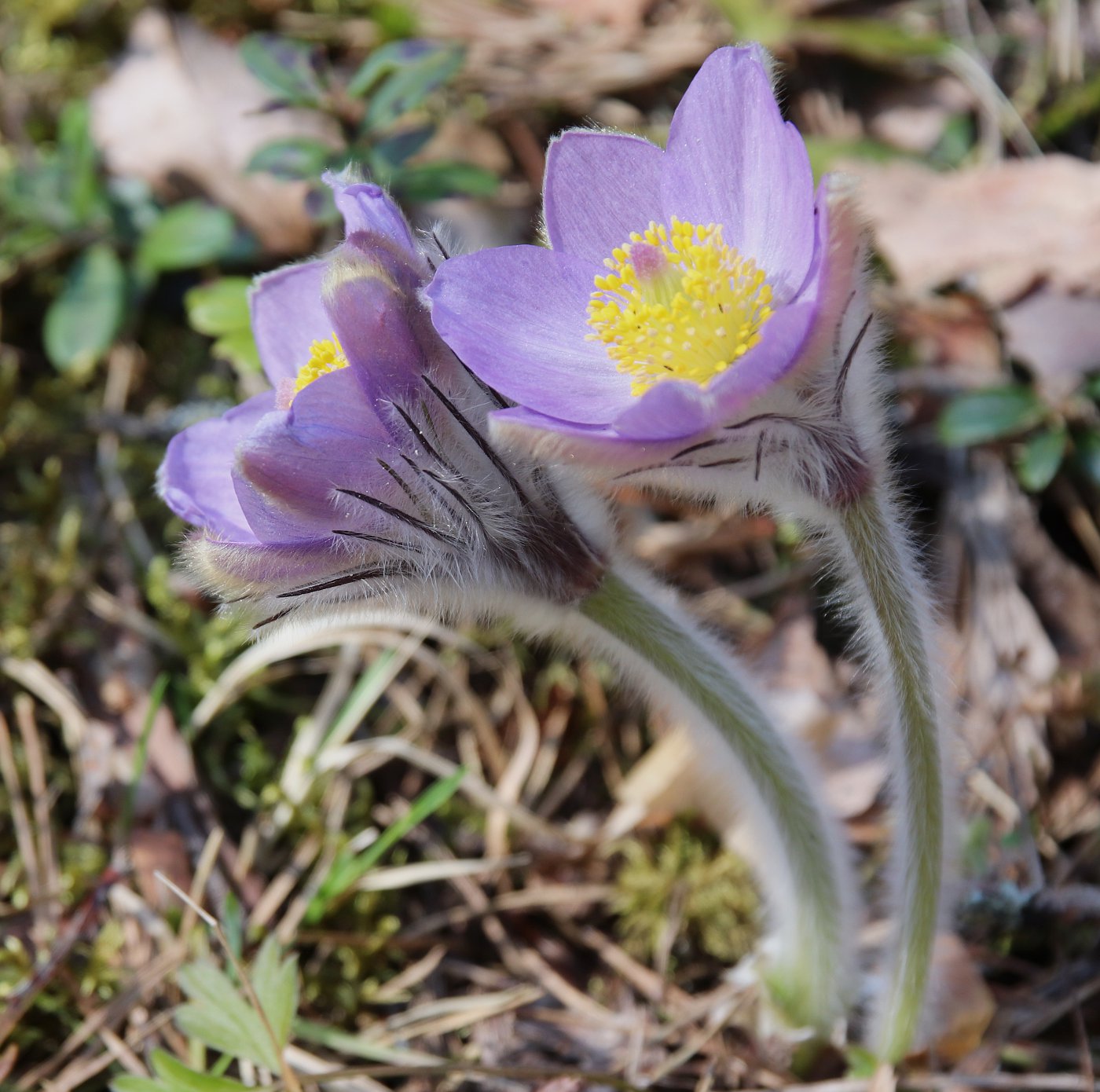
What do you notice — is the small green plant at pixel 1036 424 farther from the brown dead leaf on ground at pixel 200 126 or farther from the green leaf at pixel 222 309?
the brown dead leaf on ground at pixel 200 126

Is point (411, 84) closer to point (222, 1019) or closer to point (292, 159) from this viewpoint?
point (292, 159)

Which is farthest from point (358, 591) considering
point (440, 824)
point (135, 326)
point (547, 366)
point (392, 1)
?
point (392, 1)

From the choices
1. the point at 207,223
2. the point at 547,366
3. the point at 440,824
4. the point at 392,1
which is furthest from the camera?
the point at 392,1

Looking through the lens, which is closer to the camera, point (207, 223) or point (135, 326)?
point (207, 223)

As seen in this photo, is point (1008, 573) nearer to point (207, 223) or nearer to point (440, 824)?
point (440, 824)

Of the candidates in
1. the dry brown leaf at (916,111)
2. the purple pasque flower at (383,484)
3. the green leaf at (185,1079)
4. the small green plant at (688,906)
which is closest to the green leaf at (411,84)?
the purple pasque flower at (383,484)

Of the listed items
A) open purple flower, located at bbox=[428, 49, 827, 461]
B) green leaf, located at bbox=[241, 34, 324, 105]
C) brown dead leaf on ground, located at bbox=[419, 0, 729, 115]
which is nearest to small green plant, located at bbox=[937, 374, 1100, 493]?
open purple flower, located at bbox=[428, 49, 827, 461]
